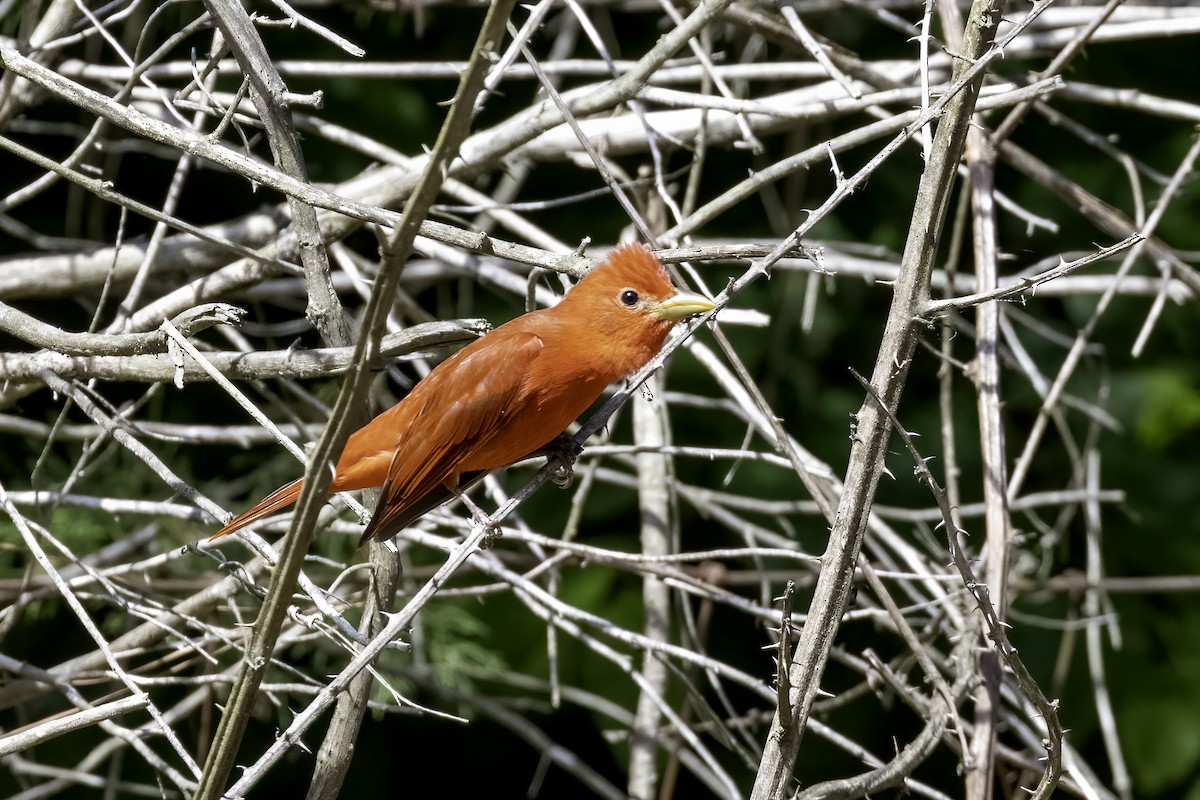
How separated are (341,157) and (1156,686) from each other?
11.8 ft

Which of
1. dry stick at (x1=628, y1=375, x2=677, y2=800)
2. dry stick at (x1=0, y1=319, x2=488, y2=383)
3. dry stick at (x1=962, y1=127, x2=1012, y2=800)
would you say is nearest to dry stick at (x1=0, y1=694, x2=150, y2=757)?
dry stick at (x1=0, y1=319, x2=488, y2=383)

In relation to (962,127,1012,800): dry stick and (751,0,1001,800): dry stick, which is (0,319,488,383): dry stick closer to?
(751,0,1001,800): dry stick

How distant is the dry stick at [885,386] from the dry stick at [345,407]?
2.81ft

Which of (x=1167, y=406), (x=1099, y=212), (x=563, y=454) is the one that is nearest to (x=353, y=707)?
(x=563, y=454)

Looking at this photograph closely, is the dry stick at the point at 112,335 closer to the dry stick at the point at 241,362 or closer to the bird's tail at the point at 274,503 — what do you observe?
the dry stick at the point at 241,362

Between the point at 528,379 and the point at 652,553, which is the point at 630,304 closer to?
the point at 528,379

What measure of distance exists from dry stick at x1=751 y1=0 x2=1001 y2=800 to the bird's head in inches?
35.5

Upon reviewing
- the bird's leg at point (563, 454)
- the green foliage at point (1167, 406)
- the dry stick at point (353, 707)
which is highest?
the green foliage at point (1167, 406)

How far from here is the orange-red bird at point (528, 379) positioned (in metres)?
2.94

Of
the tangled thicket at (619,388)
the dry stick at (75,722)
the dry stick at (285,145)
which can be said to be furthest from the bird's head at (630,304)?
the dry stick at (75,722)

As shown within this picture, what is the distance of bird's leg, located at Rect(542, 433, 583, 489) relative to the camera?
3.01 m

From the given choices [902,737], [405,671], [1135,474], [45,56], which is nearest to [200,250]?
[45,56]

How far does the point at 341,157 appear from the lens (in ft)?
14.4

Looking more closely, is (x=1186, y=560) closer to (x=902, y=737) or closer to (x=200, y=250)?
(x=902, y=737)
